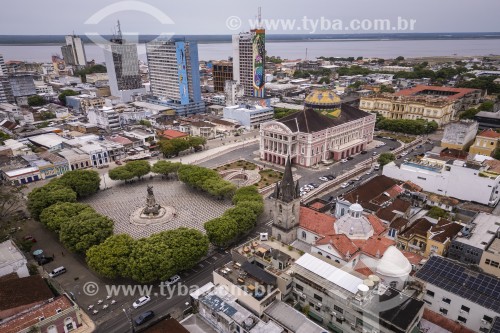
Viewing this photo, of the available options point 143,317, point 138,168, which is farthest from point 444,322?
point 138,168

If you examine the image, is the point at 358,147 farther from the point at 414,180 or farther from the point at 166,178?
the point at 166,178

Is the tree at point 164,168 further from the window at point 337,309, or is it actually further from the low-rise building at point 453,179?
the window at point 337,309

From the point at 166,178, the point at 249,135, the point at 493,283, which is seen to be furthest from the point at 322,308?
the point at 249,135

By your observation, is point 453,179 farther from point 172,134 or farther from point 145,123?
point 145,123

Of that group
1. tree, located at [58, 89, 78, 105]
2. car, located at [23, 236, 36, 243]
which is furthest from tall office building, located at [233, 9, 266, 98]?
car, located at [23, 236, 36, 243]

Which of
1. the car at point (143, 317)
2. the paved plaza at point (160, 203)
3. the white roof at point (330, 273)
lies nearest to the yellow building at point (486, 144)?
the paved plaza at point (160, 203)

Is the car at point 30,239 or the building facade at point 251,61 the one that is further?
the building facade at point 251,61

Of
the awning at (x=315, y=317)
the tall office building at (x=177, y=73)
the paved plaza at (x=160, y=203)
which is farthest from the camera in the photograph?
the tall office building at (x=177, y=73)
